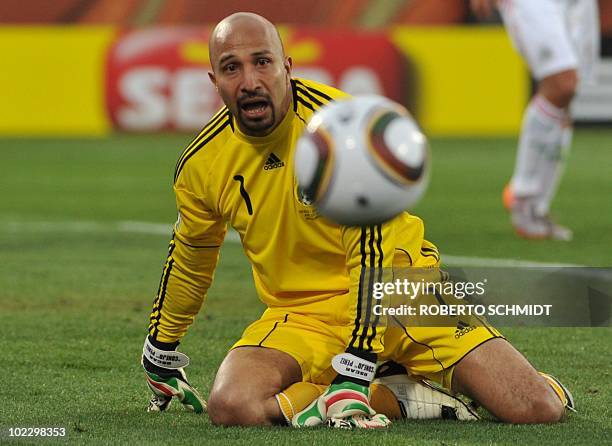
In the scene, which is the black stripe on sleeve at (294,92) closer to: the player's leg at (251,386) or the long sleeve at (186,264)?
the long sleeve at (186,264)

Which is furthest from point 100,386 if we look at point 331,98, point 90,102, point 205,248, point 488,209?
point 90,102

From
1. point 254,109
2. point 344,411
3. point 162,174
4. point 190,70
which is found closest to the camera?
point 344,411

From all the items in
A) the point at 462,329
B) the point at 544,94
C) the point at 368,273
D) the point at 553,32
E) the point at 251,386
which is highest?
the point at 553,32

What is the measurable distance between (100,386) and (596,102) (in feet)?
48.6

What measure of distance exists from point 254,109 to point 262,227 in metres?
0.40

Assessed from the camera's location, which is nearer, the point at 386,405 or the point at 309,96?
the point at 386,405

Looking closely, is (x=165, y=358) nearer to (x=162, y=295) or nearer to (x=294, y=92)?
(x=162, y=295)

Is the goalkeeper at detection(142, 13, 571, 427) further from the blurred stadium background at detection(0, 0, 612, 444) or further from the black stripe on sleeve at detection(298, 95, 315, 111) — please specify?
the blurred stadium background at detection(0, 0, 612, 444)

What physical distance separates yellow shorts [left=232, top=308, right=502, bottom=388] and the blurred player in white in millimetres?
4943

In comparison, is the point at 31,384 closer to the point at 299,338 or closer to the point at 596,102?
the point at 299,338

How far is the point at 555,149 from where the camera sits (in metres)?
9.76

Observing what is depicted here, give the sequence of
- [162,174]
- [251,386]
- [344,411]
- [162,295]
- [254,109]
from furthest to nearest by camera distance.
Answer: [162,174] → [162,295] → [254,109] → [251,386] → [344,411]

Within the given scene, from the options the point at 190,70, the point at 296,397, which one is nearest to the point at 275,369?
the point at 296,397

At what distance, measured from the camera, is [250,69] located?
14.6 feet
